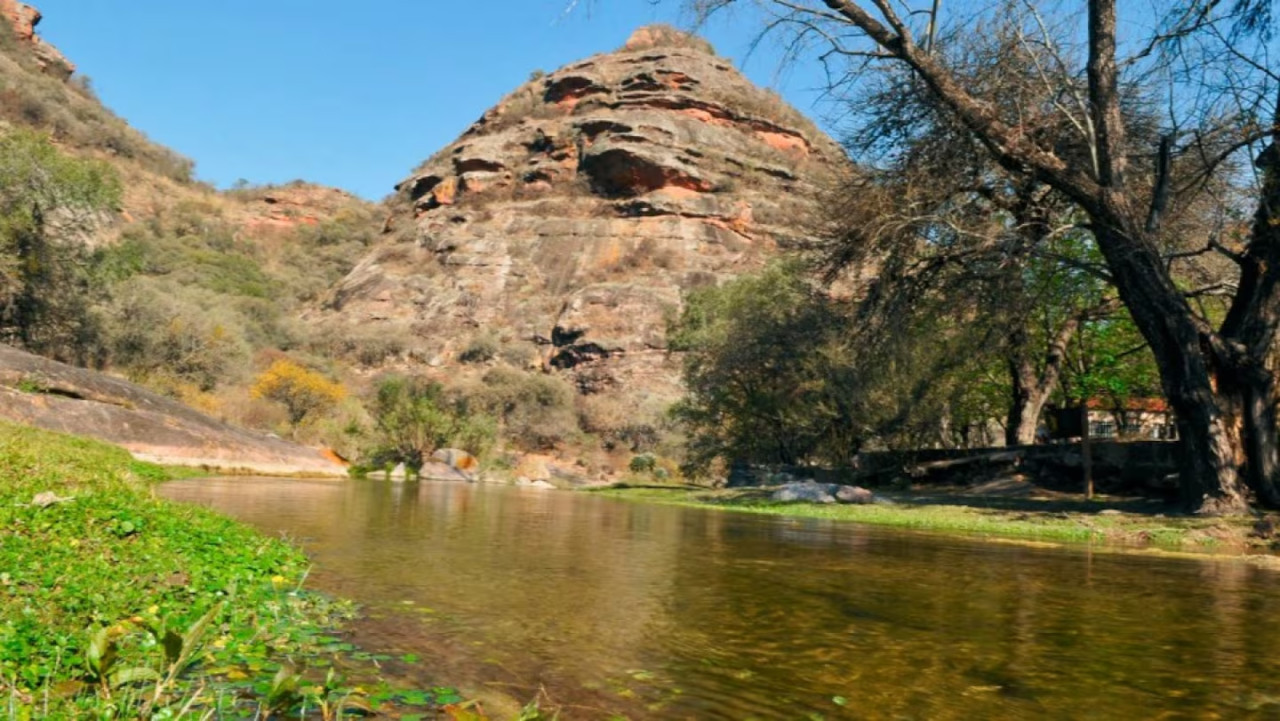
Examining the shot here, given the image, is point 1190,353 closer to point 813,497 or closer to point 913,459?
point 813,497

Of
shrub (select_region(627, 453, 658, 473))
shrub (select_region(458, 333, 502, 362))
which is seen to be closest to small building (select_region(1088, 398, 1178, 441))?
shrub (select_region(627, 453, 658, 473))

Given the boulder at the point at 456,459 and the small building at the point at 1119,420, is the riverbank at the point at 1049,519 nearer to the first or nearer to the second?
the small building at the point at 1119,420

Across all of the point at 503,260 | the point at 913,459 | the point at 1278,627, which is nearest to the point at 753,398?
the point at 913,459

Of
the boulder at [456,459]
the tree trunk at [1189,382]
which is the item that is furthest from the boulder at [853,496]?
the boulder at [456,459]

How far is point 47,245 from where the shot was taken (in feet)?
100

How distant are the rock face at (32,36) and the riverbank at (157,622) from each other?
95.6 meters

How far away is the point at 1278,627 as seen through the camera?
5.50 m

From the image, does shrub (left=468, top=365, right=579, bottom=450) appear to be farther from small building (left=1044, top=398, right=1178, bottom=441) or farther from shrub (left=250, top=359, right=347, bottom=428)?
small building (left=1044, top=398, right=1178, bottom=441)

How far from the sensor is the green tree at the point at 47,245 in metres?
29.2

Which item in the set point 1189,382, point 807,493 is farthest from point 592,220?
point 1189,382

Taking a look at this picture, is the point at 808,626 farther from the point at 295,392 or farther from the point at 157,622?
the point at 295,392

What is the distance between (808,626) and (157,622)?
3.41 metres

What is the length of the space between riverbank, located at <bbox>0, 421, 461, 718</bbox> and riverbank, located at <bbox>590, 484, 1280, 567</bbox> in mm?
10002

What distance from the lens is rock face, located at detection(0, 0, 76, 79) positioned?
80.9 m
